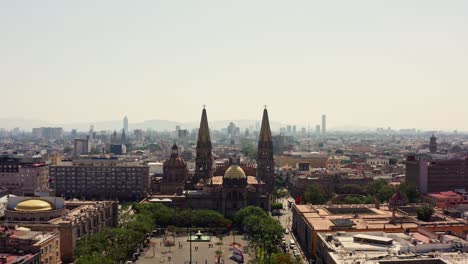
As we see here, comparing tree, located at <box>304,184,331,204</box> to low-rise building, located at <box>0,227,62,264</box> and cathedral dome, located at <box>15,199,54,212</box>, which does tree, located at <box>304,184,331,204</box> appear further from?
low-rise building, located at <box>0,227,62,264</box>

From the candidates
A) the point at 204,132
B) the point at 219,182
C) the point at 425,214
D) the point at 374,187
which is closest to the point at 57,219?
A: the point at 219,182

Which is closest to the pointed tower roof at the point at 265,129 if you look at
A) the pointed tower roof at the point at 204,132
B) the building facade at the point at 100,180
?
the pointed tower roof at the point at 204,132

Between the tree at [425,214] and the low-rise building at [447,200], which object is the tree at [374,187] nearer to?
the low-rise building at [447,200]

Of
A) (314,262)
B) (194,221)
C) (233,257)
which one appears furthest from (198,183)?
(314,262)

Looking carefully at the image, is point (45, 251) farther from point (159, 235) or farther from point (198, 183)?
point (198, 183)

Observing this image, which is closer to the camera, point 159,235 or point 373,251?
point 373,251

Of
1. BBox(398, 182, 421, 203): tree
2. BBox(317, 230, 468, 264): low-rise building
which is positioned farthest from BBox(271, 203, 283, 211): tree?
BBox(317, 230, 468, 264): low-rise building

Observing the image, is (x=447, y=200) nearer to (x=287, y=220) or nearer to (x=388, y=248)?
(x=287, y=220)
